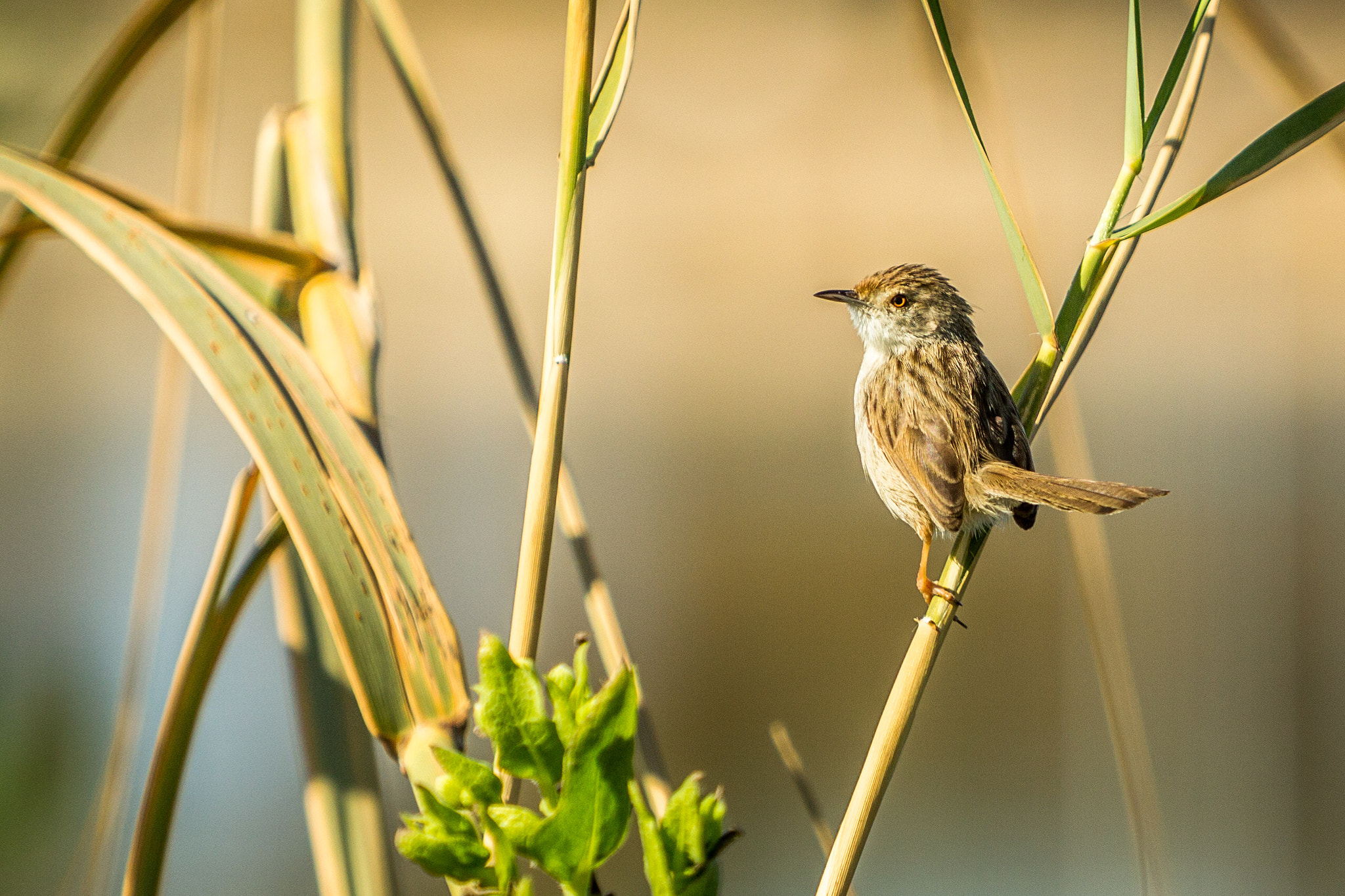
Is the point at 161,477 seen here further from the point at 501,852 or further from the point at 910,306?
the point at 910,306

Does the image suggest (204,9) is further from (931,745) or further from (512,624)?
(931,745)

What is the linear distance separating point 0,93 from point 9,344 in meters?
0.90

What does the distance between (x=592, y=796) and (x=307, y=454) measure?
19 centimetres

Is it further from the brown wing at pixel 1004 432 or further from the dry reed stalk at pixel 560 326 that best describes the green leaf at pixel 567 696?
the brown wing at pixel 1004 432

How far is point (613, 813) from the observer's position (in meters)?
0.29

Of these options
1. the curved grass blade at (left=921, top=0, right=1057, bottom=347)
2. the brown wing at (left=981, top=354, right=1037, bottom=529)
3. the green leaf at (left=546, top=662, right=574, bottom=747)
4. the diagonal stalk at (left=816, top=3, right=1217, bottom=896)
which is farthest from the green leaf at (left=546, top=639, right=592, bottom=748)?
the brown wing at (left=981, top=354, right=1037, bottom=529)

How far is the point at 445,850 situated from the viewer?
0.95ft

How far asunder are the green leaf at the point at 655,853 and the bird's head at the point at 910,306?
809 millimetres

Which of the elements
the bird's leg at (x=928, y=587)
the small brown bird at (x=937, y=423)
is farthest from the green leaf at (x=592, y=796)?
the small brown bird at (x=937, y=423)

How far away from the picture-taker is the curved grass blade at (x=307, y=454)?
1.15 ft

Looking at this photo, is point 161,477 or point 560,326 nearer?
point 560,326

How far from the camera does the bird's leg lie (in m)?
0.45

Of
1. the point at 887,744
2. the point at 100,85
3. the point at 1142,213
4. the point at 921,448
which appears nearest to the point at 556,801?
the point at 887,744

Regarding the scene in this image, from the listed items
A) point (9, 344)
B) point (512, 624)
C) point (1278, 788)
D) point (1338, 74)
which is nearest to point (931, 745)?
point (1278, 788)
